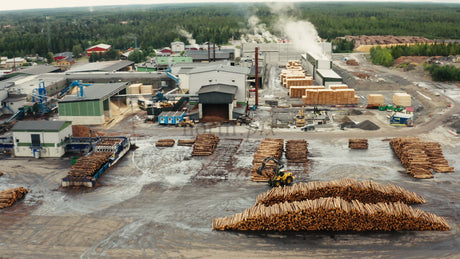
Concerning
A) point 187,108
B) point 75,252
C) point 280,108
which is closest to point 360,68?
point 280,108

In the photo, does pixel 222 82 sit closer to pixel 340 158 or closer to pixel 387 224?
pixel 340 158

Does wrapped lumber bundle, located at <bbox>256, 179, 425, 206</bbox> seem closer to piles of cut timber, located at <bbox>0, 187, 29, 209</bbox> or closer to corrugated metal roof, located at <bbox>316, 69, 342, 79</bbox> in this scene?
piles of cut timber, located at <bbox>0, 187, 29, 209</bbox>

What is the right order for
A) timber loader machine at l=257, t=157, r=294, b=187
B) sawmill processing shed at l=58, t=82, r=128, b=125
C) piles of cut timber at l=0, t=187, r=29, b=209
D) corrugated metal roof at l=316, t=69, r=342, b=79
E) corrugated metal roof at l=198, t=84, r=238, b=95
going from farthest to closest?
corrugated metal roof at l=316, t=69, r=342, b=79
corrugated metal roof at l=198, t=84, r=238, b=95
sawmill processing shed at l=58, t=82, r=128, b=125
timber loader machine at l=257, t=157, r=294, b=187
piles of cut timber at l=0, t=187, r=29, b=209


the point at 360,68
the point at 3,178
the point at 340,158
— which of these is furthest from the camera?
Result: the point at 360,68

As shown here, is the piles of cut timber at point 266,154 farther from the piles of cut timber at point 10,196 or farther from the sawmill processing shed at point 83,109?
the sawmill processing shed at point 83,109

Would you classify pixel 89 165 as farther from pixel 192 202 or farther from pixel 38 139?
pixel 192 202

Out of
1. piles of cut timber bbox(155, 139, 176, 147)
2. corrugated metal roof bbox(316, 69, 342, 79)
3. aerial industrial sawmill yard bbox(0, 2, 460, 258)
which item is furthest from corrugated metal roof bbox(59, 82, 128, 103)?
corrugated metal roof bbox(316, 69, 342, 79)

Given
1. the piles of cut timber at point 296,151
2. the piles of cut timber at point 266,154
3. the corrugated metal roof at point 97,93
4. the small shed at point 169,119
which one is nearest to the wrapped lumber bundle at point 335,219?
the piles of cut timber at point 266,154

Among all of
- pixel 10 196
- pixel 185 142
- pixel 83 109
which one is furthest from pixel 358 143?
pixel 83 109
